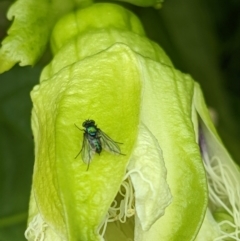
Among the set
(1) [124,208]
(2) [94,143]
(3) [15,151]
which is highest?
(2) [94,143]

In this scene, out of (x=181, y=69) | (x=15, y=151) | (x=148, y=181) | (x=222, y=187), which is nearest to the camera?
(x=148, y=181)

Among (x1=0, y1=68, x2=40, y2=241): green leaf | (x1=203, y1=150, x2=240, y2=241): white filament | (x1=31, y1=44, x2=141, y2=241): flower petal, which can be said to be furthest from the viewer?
(x1=0, y1=68, x2=40, y2=241): green leaf

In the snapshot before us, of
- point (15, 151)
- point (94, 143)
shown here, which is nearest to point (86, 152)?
point (94, 143)

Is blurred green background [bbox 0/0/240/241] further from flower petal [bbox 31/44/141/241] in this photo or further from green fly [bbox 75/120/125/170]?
green fly [bbox 75/120/125/170]

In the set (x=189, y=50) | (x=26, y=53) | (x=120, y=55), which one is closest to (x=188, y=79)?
(x=120, y=55)

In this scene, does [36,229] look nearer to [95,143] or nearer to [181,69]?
[95,143]

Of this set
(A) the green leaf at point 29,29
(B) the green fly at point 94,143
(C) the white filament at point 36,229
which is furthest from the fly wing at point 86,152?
(A) the green leaf at point 29,29

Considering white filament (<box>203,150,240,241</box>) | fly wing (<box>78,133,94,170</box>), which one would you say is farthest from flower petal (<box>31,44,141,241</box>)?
white filament (<box>203,150,240,241</box>)
